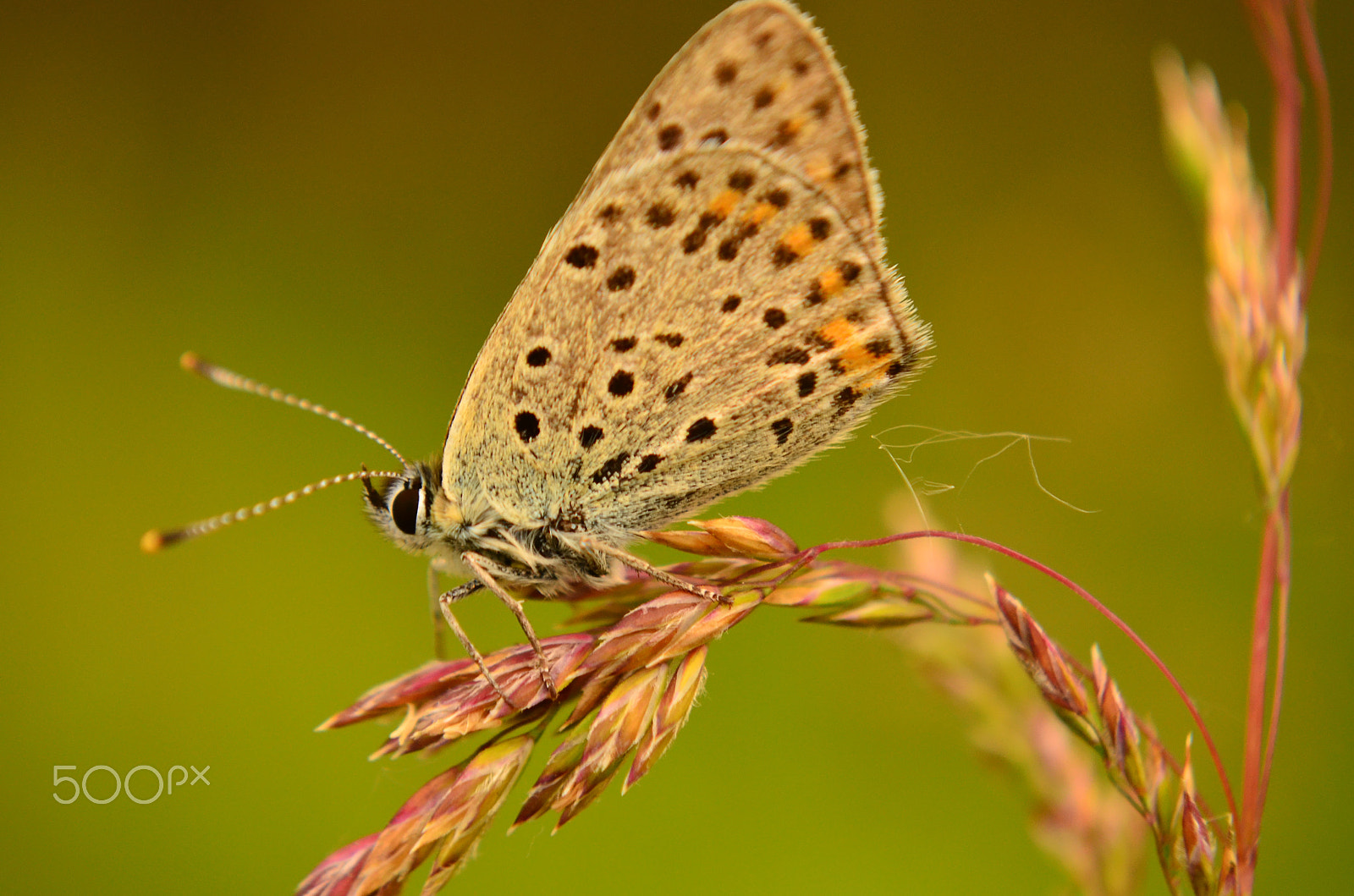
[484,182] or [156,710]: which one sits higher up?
[484,182]

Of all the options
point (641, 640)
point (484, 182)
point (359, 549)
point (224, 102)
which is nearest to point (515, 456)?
point (641, 640)

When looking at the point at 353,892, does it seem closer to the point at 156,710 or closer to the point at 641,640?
the point at 641,640

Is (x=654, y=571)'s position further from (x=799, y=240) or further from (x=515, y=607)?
(x=799, y=240)

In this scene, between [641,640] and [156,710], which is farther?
[156,710]

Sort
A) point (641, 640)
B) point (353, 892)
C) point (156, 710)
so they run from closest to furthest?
1. point (353, 892)
2. point (641, 640)
3. point (156, 710)

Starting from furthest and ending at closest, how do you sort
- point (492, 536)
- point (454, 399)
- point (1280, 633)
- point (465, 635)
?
point (454, 399), point (492, 536), point (465, 635), point (1280, 633)

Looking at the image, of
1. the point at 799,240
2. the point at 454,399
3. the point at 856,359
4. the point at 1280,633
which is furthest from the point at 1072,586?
the point at 454,399
